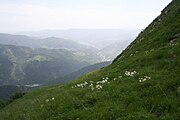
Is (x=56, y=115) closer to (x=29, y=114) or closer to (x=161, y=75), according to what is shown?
(x=29, y=114)

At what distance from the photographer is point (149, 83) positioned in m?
17.3

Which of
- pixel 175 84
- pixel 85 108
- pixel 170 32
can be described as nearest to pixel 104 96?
pixel 85 108

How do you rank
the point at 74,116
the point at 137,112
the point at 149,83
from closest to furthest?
the point at 137,112, the point at 74,116, the point at 149,83

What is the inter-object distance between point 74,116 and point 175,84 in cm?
630

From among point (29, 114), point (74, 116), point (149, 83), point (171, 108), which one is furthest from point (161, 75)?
point (29, 114)

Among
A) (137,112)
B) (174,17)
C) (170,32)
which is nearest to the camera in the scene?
(137,112)

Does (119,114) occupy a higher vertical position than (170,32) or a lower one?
lower

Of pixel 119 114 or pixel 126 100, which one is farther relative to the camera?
pixel 126 100

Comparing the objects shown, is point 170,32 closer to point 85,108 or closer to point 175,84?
point 175,84

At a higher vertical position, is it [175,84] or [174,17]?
[174,17]

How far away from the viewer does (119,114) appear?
13.4 m

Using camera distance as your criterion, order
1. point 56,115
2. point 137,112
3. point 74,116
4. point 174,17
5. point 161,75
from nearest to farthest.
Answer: point 137,112 → point 74,116 → point 56,115 → point 161,75 → point 174,17

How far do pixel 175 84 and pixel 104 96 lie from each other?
4369 mm

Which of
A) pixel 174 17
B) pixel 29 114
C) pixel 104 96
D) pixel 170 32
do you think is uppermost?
pixel 174 17
